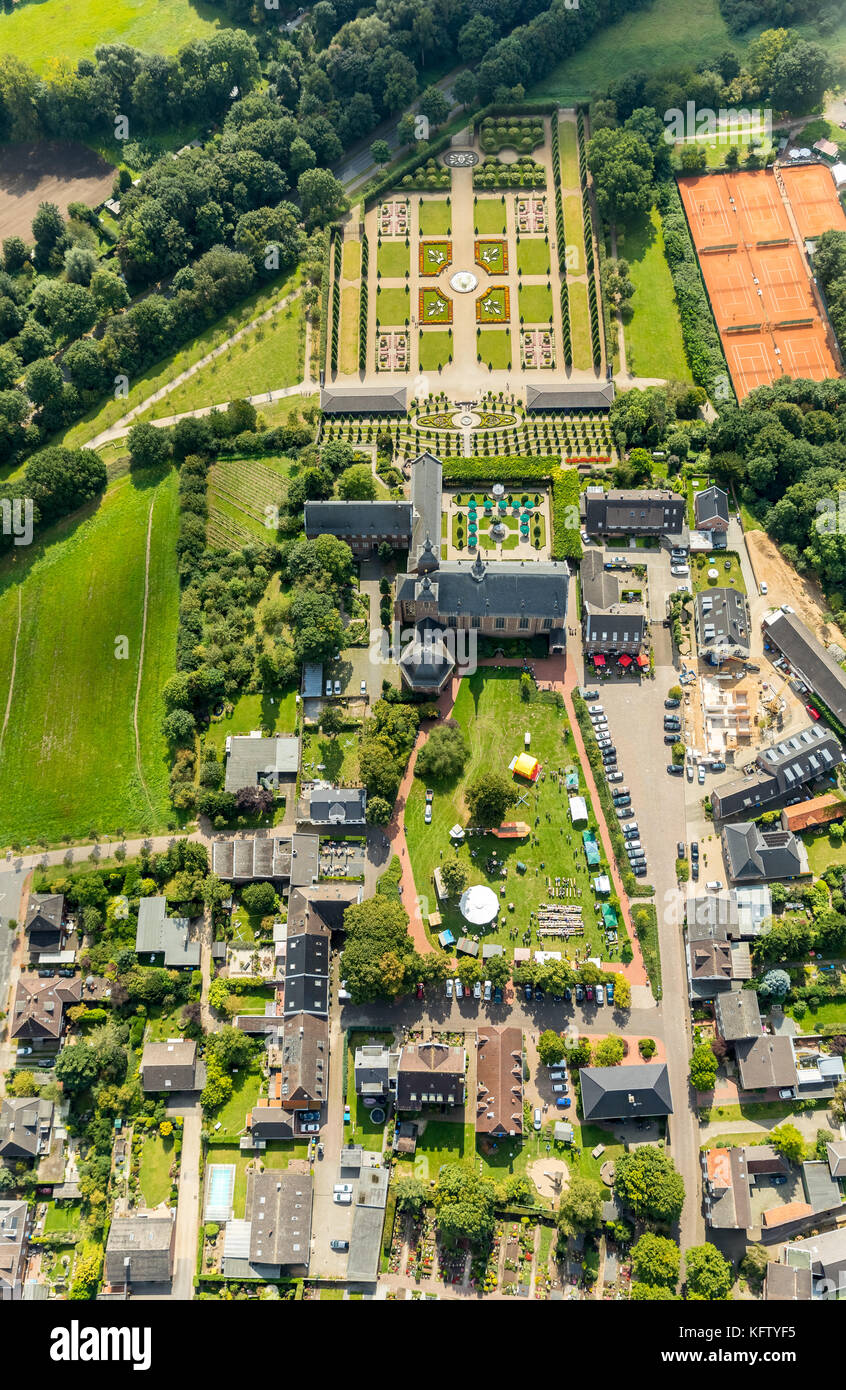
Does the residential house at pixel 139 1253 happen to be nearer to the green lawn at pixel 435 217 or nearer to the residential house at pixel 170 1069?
the residential house at pixel 170 1069

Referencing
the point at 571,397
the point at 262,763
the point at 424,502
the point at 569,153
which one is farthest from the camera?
A: the point at 569,153

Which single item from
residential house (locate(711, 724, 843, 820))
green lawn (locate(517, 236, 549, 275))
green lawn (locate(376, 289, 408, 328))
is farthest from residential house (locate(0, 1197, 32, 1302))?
green lawn (locate(517, 236, 549, 275))

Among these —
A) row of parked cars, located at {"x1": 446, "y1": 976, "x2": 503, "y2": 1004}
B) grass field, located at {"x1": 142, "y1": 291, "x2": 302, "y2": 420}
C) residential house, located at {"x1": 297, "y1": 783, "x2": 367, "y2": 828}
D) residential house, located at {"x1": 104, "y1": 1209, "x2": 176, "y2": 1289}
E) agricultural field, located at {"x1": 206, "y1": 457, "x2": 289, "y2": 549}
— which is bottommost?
residential house, located at {"x1": 104, "y1": 1209, "x2": 176, "y2": 1289}

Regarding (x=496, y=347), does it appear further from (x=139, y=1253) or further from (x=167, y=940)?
(x=139, y=1253)

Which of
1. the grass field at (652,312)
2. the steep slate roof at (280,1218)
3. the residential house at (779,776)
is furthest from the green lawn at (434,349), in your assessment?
the steep slate roof at (280,1218)

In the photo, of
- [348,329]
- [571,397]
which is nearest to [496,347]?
[571,397]

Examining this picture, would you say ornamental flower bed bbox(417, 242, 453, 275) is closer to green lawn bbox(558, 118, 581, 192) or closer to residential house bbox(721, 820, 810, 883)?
green lawn bbox(558, 118, 581, 192)

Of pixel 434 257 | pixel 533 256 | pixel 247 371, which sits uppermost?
pixel 434 257
